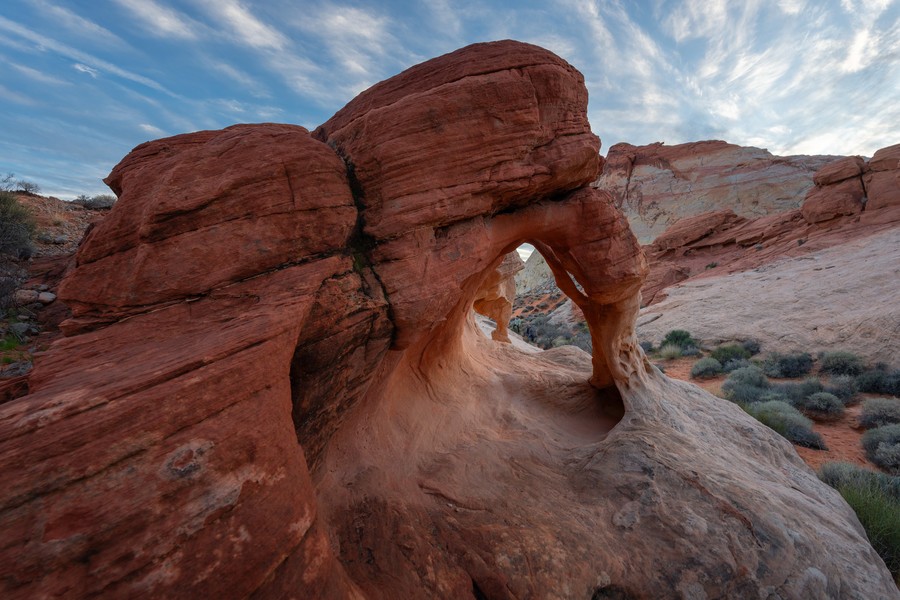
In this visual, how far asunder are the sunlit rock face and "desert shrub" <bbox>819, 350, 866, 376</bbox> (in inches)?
322

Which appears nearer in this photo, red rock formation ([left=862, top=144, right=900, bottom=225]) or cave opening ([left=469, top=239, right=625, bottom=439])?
cave opening ([left=469, top=239, right=625, bottom=439])

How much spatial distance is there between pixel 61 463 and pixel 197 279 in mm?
1666

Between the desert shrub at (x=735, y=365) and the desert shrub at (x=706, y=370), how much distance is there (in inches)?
7.5

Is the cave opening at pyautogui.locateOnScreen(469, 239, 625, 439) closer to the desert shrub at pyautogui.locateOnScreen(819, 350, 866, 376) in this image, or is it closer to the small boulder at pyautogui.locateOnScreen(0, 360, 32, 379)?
the desert shrub at pyautogui.locateOnScreen(819, 350, 866, 376)

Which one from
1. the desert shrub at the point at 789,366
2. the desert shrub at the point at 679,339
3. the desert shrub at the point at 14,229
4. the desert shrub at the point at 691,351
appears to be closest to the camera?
the desert shrub at the point at 789,366

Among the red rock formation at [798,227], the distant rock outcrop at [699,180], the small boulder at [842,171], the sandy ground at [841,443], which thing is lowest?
the sandy ground at [841,443]

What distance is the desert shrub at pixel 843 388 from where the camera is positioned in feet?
32.3

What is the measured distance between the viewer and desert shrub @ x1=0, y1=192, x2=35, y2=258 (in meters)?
12.5

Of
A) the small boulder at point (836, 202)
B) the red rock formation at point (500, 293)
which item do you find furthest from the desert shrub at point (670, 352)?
the small boulder at point (836, 202)

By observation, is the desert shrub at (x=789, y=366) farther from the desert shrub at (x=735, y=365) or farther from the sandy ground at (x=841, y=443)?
the sandy ground at (x=841, y=443)

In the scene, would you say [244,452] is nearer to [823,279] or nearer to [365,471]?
[365,471]

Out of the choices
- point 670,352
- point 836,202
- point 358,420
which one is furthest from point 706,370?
point 836,202

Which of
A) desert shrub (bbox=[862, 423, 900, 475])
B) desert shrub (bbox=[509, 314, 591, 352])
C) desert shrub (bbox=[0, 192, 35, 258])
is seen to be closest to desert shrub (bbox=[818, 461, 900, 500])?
desert shrub (bbox=[862, 423, 900, 475])

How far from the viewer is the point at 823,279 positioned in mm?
17281
